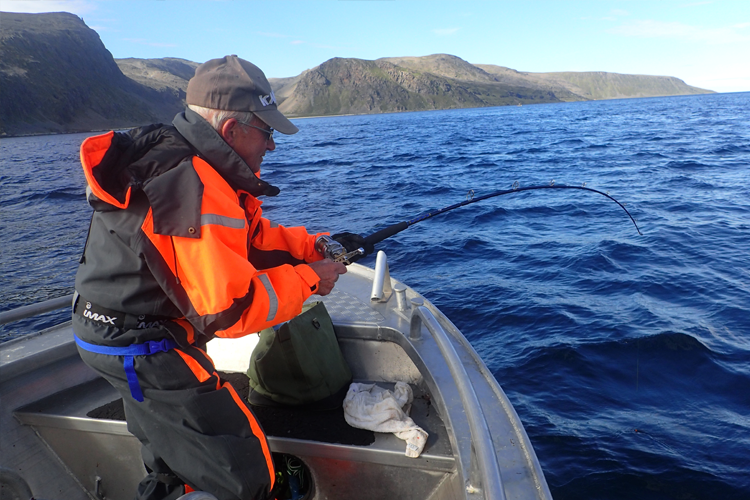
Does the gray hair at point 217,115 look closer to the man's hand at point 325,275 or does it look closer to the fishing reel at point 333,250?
the man's hand at point 325,275

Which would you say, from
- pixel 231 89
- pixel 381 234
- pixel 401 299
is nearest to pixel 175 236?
pixel 231 89

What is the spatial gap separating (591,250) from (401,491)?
7.53 meters

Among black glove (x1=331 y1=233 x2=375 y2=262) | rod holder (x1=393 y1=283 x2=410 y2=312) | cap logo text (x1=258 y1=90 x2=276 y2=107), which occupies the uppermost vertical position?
cap logo text (x1=258 y1=90 x2=276 y2=107)

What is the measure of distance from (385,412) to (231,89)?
1.95 metres

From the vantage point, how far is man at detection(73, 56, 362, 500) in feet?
5.37

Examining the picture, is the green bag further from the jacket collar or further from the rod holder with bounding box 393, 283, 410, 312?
the jacket collar

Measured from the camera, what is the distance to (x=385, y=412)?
8.94 ft

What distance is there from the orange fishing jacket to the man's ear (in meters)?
0.10

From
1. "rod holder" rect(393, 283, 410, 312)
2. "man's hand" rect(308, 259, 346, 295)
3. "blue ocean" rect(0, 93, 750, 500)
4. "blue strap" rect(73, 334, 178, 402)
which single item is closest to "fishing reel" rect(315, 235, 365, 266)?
"man's hand" rect(308, 259, 346, 295)

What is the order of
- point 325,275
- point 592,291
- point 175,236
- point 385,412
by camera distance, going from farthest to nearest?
point 592,291, point 385,412, point 325,275, point 175,236

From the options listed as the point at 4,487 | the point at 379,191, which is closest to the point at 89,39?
the point at 379,191

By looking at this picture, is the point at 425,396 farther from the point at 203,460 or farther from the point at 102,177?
the point at 102,177

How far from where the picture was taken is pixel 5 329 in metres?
7.80

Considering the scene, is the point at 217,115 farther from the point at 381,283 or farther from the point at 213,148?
the point at 381,283
